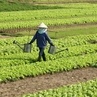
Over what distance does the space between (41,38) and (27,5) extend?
26921 millimetres

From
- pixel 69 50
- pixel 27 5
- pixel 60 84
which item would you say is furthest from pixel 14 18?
pixel 60 84

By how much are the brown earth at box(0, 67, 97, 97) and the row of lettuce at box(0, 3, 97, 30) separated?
1403 centimetres

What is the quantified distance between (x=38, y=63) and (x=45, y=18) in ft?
65.7

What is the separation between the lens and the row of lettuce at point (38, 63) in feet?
54.3

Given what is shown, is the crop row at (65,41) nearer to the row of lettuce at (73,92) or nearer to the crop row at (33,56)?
the crop row at (33,56)

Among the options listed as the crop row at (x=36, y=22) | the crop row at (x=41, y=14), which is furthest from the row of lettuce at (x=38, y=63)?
the crop row at (x=41, y=14)

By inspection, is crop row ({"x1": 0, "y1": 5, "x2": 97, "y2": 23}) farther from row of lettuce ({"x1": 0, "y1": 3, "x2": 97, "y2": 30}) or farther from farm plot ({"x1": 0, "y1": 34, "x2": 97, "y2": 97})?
farm plot ({"x1": 0, "y1": 34, "x2": 97, "y2": 97})

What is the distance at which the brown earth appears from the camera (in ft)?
48.7

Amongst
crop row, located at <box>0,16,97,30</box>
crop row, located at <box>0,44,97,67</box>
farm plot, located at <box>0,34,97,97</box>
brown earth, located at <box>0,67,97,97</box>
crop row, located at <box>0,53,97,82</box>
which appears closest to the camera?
brown earth, located at <box>0,67,97,97</box>

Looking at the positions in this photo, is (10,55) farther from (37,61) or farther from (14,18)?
(14,18)

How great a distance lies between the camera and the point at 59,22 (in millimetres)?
34188

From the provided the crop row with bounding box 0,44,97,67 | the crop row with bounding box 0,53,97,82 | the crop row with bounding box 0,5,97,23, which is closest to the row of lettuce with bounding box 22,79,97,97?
the crop row with bounding box 0,53,97,82

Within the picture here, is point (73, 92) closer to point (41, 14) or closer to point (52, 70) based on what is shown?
point (52, 70)

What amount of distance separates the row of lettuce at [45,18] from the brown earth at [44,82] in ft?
46.0
